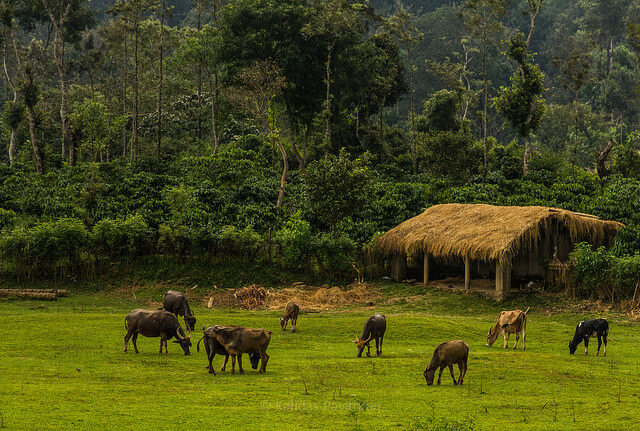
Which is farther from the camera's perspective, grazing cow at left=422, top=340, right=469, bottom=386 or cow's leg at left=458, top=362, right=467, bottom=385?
cow's leg at left=458, top=362, right=467, bottom=385

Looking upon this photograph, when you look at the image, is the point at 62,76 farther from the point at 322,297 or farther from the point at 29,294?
the point at 322,297

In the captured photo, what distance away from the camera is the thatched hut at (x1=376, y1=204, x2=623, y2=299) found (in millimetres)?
30266

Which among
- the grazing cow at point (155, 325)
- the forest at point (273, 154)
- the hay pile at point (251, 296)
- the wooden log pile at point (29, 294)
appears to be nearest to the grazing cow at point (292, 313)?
the grazing cow at point (155, 325)

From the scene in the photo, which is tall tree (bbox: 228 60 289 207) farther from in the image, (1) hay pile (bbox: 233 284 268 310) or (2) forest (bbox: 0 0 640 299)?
(1) hay pile (bbox: 233 284 268 310)

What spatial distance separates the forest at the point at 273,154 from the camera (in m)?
36.0

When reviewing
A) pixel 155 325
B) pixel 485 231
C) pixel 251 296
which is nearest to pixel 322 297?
pixel 251 296

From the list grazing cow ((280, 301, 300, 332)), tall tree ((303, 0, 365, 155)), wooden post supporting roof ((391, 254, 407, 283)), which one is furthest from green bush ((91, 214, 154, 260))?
tall tree ((303, 0, 365, 155))

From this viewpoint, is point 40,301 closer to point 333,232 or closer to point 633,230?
point 333,232

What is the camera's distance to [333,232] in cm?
3794

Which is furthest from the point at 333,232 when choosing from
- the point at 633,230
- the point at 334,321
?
the point at 633,230

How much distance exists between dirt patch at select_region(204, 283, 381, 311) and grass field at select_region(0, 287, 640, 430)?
564 cm

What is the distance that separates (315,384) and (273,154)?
44868mm

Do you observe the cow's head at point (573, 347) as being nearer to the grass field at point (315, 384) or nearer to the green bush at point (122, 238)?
the grass field at point (315, 384)

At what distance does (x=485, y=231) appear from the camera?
3169 centimetres
